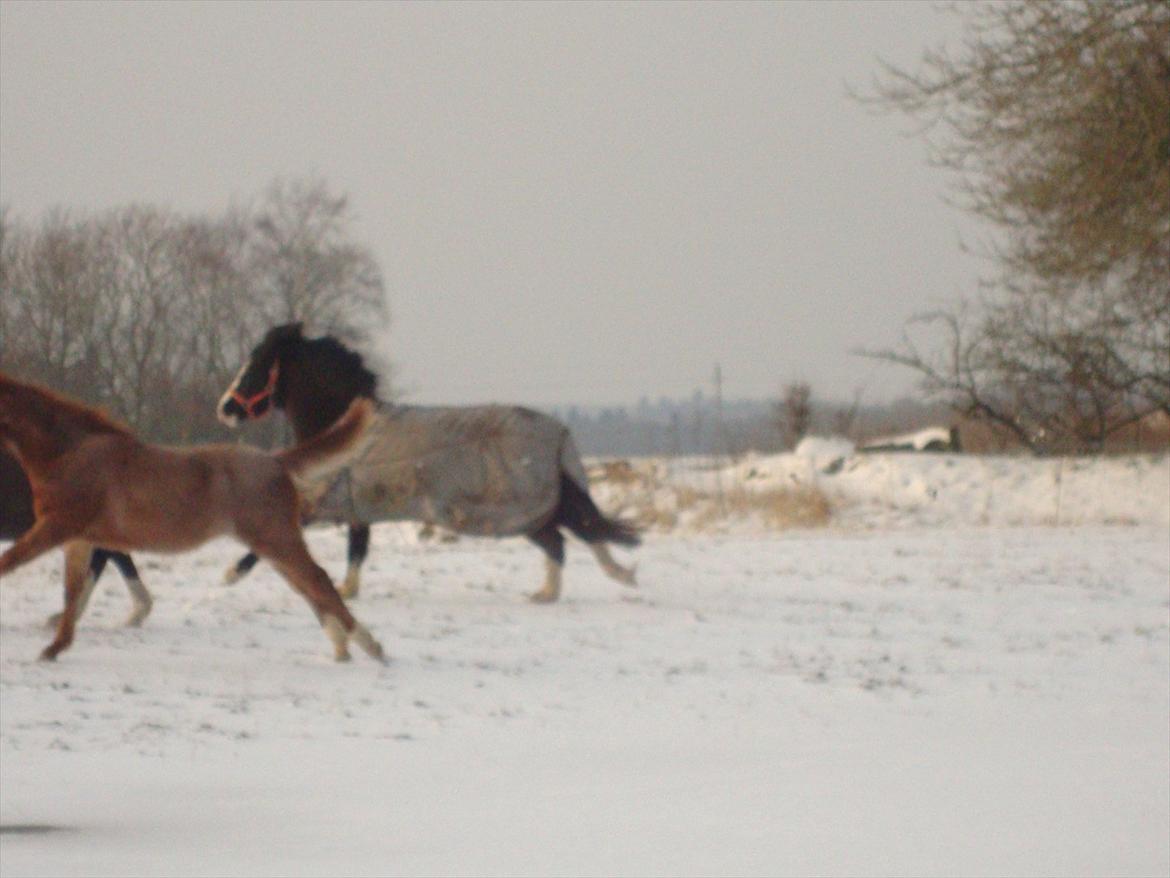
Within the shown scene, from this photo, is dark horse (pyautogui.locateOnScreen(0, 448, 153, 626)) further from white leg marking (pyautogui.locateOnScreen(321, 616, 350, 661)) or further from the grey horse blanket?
white leg marking (pyautogui.locateOnScreen(321, 616, 350, 661))

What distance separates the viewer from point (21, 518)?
9469 millimetres

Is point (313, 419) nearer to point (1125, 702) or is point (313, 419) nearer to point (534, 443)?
point (534, 443)

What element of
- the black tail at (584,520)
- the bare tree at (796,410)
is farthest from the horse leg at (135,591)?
the bare tree at (796,410)

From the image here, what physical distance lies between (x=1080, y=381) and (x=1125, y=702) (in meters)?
12.6

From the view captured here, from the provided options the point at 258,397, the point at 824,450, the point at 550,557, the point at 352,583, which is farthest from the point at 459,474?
the point at 824,450

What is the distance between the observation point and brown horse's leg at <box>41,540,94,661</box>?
26.5 ft

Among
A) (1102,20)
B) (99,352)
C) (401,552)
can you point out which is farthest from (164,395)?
(1102,20)

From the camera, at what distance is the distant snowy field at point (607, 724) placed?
5031mm

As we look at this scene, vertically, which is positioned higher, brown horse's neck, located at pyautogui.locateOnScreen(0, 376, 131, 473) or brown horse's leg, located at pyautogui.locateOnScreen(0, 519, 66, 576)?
brown horse's neck, located at pyautogui.locateOnScreen(0, 376, 131, 473)

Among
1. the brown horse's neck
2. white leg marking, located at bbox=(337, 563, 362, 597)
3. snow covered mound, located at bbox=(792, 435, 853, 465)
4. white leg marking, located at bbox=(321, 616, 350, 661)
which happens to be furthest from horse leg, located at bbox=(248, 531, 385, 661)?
snow covered mound, located at bbox=(792, 435, 853, 465)

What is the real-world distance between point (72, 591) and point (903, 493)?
1231cm

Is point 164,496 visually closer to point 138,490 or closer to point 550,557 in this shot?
point 138,490

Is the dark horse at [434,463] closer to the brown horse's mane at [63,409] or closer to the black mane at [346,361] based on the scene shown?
the black mane at [346,361]

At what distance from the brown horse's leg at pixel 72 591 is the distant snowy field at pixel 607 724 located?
14cm
